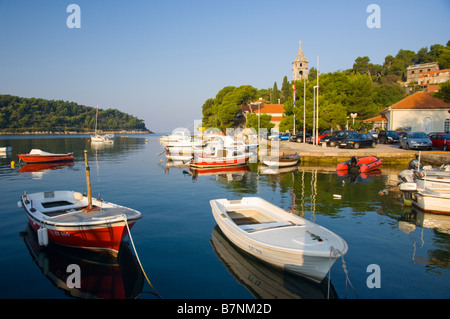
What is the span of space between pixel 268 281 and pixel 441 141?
1148 inches

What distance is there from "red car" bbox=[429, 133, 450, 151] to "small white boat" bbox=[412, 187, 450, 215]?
17.8m

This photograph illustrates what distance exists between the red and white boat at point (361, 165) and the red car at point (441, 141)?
7.52 meters

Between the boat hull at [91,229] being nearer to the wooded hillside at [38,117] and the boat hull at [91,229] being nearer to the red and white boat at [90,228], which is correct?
the red and white boat at [90,228]

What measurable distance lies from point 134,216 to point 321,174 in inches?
734

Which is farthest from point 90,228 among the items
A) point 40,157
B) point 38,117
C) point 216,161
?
point 38,117

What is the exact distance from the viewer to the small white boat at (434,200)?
13.0 meters

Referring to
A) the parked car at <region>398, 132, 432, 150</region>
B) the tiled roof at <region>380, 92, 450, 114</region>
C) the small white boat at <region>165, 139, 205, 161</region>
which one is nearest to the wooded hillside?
the small white boat at <region>165, 139, 205, 161</region>

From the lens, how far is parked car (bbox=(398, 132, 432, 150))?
28.4 metres

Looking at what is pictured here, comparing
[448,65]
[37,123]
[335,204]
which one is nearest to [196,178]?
[335,204]

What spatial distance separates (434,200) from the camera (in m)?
13.1

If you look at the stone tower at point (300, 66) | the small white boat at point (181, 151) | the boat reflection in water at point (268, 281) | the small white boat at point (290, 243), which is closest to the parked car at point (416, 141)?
the small white boat at point (181, 151)

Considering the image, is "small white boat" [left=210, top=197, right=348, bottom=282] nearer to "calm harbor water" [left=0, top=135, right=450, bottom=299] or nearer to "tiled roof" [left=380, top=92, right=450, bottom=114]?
"calm harbor water" [left=0, top=135, right=450, bottom=299]

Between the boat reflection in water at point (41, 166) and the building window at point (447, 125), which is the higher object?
the building window at point (447, 125)

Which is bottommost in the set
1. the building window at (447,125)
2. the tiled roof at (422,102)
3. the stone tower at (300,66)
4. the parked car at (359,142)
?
the parked car at (359,142)
